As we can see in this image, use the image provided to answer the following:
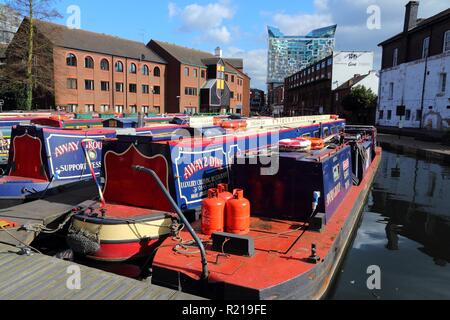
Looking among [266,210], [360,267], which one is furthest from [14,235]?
[360,267]

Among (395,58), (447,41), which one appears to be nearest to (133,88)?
(395,58)

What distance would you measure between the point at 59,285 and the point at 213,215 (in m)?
2.60

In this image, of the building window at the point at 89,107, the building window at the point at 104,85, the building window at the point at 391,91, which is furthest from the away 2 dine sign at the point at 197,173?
the building window at the point at 104,85

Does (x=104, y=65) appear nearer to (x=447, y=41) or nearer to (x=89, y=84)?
(x=89, y=84)

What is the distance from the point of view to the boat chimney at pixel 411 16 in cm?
4134

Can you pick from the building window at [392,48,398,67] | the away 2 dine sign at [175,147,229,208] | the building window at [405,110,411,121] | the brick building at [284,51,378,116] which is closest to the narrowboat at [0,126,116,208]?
the away 2 dine sign at [175,147,229,208]

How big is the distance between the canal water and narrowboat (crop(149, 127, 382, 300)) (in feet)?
2.30

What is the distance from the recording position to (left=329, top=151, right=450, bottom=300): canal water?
713cm

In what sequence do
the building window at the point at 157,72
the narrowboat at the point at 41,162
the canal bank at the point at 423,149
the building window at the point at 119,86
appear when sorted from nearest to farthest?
the narrowboat at the point at 41,162
the canal bank at the point at 423,149
the building window at the point at 119,86
the building window at the point at 157,72

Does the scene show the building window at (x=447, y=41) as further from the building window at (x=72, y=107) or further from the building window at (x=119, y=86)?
the building window at (x=72, y=107)

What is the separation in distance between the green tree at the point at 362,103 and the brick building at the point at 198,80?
2205 cm

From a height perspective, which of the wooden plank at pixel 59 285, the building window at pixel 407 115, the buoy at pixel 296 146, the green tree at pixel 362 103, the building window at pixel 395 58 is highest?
the building window at pixel 395 58

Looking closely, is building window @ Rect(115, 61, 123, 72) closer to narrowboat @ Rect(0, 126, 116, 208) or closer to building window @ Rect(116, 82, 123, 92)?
building window @ Rect(116, 82, 123, 92)
